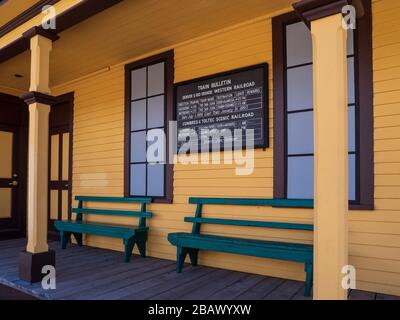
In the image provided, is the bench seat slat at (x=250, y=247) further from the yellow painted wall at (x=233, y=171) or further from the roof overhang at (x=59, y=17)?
the roof overhang at (x=59, y=17)

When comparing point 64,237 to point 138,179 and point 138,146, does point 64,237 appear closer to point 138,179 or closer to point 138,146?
point 138,179

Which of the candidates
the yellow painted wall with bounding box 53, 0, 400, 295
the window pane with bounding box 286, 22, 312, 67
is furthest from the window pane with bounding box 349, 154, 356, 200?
the window pane with bounding box 286, 22, 312, 67

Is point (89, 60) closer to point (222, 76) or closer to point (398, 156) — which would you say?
point (222, 76)

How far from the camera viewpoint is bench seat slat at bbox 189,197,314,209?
323 centimetres

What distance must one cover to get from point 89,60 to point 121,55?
20.5 inches

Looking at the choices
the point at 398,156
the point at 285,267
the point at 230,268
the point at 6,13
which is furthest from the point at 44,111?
the point at 398,156

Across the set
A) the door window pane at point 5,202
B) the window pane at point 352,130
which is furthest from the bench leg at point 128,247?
the door window pane at point 5,202

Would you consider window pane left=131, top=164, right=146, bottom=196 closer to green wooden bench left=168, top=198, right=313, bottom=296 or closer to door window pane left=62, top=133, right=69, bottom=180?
green wooden bench left=168, top=198, right=313, bottom=296

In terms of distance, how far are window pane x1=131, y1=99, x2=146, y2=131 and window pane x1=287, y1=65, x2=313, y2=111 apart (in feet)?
6.86

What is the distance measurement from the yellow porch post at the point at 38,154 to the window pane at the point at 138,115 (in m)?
1.44

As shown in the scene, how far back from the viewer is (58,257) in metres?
4.41

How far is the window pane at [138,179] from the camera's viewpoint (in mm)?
4648

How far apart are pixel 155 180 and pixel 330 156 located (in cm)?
305
